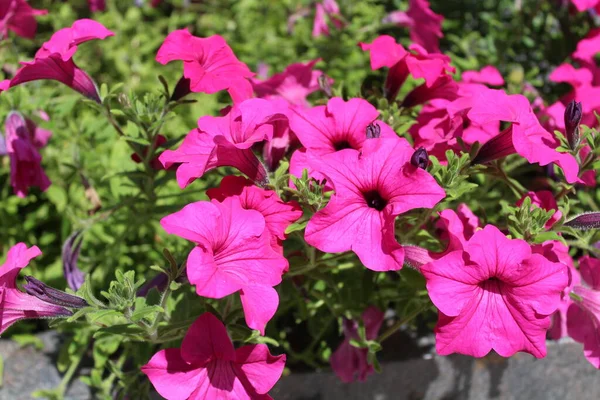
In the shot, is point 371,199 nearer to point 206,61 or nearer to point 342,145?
point 342,145

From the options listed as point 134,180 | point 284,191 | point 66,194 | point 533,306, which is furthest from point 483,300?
point 66,194

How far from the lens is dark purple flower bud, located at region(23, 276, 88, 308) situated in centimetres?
114

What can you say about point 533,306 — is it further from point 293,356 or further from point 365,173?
point 293,356

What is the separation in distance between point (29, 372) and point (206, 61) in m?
1.06

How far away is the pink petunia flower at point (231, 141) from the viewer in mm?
1174

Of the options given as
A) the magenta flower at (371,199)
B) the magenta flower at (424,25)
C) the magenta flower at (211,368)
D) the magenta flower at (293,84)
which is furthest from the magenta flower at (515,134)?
the magenta flower at (424,25)

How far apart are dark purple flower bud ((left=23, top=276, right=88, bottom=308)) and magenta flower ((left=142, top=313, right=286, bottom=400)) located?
18cm

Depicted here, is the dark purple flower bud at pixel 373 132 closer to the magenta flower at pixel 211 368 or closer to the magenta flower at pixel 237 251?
the magenta flower at pixel 237 251

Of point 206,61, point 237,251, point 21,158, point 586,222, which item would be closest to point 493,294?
point 586,222

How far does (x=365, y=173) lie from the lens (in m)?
1.14

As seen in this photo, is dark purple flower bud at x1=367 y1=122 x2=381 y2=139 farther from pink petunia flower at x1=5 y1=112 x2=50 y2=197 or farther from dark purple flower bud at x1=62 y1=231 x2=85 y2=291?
pink petunia flower at x1=5 y1=112 x2=50 y2=197

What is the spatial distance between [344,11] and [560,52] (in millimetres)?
856

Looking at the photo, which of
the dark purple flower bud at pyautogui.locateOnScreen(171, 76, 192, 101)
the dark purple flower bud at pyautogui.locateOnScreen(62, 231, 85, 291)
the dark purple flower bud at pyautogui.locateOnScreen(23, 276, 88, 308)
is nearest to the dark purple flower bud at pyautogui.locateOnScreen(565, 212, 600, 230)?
the dark purple flower bud at pyautogui.locateOnScreen(171, 76, 192, 101)

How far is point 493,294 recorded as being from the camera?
3.84 feet
